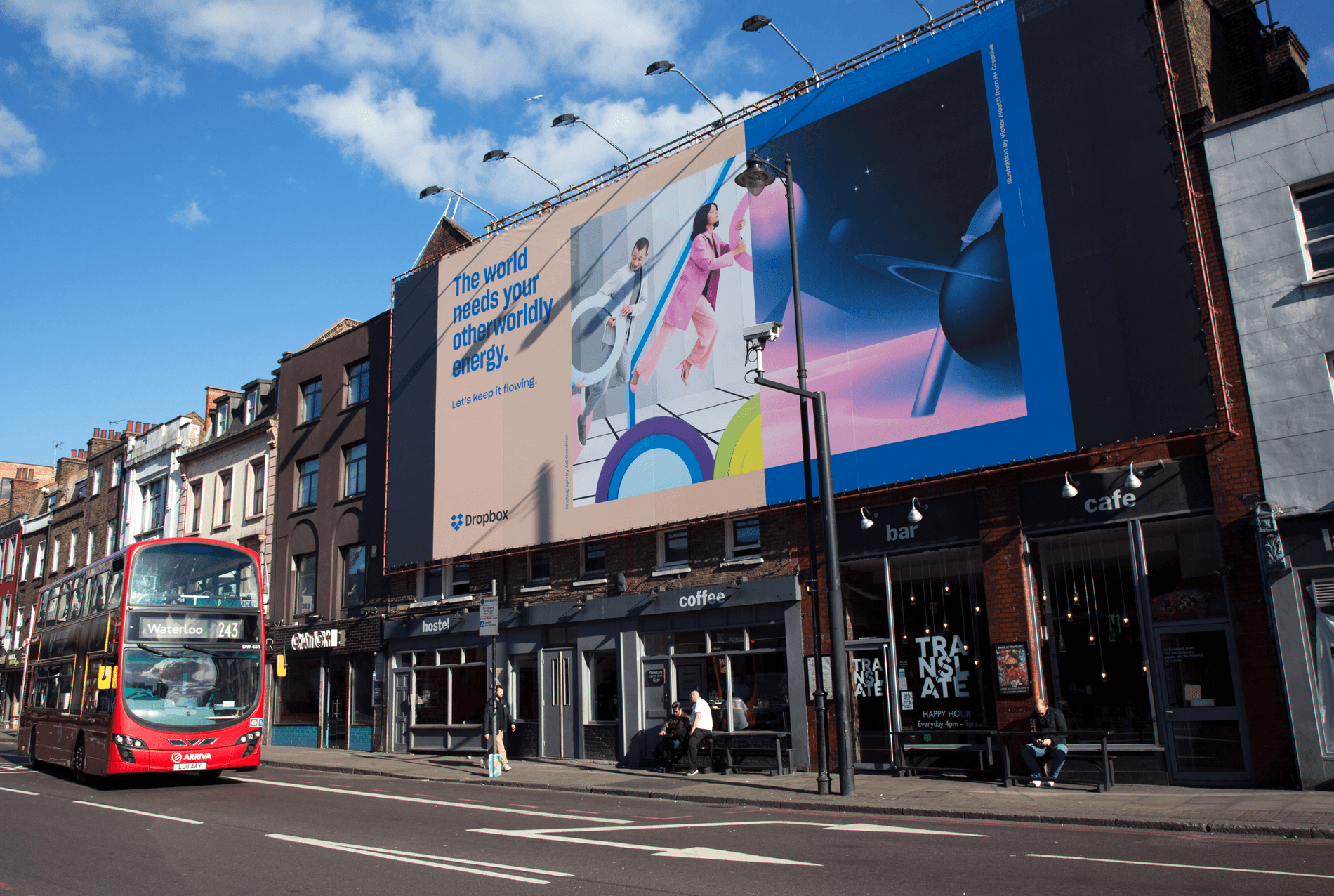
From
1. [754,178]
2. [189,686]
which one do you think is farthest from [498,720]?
[754,178]

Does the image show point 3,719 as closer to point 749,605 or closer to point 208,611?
point 208,611

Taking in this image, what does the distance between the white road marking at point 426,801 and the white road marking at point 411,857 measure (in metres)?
2.77

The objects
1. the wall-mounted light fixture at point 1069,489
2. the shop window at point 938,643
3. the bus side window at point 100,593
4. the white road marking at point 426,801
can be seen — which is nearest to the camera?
the white road marking at point 426,801

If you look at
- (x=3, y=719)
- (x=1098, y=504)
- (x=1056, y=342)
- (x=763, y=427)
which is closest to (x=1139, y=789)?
(x=1098, y=504)

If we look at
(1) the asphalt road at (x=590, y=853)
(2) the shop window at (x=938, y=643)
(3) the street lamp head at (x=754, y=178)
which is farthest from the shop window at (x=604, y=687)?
(3) the street lamp head at (x=754, y=178)

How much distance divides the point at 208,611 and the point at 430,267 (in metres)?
13.6

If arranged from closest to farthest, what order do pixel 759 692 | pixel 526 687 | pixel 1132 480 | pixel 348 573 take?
pixel 1132 480, pixel 759 692, pixel 526 687, pixel 348 573

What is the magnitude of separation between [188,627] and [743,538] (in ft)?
35.4

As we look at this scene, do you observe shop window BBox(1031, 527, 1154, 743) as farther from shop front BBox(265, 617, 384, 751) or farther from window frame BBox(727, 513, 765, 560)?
shop front BBox(265, 617, 384, 751)

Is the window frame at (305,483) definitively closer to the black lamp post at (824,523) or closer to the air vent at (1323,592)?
the black lamp post at (824,523)

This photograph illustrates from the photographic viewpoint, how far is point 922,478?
1706cm

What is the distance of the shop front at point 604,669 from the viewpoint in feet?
62.8

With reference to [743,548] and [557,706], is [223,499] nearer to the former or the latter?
[557,706]

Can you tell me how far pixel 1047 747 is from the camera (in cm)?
1462
